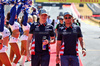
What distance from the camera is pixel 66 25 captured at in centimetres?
595

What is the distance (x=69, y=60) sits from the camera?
5.83 metres

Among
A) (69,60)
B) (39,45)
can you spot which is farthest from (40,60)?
(69,60)

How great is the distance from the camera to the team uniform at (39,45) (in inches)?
227

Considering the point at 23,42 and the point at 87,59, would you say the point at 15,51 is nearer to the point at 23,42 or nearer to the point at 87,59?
the point at 23,42

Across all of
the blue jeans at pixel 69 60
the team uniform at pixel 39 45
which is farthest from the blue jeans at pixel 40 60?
the blue jeans at pixel 69 60

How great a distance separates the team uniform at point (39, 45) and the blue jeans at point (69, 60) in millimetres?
385

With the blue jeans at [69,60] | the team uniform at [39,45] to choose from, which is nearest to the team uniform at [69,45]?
the blue jeans at [69,60]

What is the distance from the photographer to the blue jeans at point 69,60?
19.0 feet

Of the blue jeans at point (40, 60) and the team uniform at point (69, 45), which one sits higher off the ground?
the team uniform at point (69, 45)

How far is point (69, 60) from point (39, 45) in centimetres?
81

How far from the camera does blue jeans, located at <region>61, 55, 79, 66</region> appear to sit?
19.0 feet

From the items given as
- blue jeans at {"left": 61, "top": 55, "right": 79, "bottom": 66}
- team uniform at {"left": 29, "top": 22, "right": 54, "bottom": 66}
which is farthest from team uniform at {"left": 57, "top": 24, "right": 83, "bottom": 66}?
→ team uniform at {"left": 29, "top": 22, "right": 54, "bottom": 66}

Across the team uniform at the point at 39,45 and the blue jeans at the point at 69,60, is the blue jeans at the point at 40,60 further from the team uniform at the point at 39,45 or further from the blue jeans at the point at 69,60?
the blue jeans at the point at 69,60

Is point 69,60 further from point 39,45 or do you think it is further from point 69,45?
point 39,45
